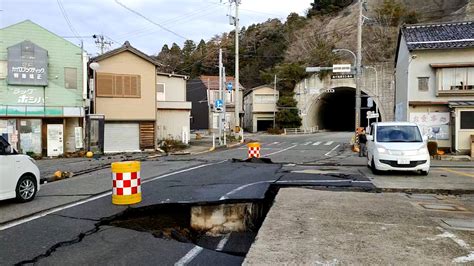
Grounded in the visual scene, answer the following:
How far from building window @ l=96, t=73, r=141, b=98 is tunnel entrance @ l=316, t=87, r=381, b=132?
3639cm

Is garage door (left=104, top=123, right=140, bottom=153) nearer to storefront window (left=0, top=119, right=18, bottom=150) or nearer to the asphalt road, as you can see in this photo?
storefront window (left=0, top=119, right=18, bottom=150)

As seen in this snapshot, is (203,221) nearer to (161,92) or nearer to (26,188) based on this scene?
(26,188)

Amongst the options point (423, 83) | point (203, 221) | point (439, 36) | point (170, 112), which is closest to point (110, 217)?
point (203, 221)

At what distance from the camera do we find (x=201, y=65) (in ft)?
251

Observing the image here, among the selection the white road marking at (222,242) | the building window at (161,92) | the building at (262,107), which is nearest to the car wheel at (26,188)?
the white road marking at (222,242)

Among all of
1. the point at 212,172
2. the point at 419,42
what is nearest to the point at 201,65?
the point at 419,42

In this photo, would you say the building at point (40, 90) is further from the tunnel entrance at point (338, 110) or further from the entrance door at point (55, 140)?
the tunnel entrance at point (338, 110)

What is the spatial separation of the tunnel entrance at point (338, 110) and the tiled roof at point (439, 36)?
3161 cm

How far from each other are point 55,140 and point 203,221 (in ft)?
66.5

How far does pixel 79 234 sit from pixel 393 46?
58.3m

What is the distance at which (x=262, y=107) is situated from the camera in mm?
67188

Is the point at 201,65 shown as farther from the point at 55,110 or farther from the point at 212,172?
the point at 212,172

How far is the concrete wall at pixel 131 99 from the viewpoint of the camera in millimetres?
28141

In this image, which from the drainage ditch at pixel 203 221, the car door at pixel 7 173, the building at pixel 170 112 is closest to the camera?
the drainage ditch at pixel 203 221
